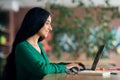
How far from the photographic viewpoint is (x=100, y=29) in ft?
19.2

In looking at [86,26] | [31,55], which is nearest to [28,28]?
Result: [31,55]

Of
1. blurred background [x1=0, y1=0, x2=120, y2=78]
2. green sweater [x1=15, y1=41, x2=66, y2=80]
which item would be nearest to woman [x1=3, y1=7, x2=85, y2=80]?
green sweater [x1=15, y1=41, x2=66, y2=80]

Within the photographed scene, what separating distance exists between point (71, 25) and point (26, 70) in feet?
12.9

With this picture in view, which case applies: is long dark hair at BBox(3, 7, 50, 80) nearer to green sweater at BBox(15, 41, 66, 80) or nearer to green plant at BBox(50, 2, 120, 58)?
green sweater at BBox(15, 41, 66, 80)

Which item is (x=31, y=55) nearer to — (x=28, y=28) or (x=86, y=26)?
(x=28, y=28)

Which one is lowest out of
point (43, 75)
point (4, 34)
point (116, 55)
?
point (116, 55)

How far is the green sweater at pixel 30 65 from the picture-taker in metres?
2.23

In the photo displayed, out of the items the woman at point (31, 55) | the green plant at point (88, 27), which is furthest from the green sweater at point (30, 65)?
the green plant at point (88, 27)

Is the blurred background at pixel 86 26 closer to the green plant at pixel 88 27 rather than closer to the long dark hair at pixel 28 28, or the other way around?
the green plant at pixel 88 27

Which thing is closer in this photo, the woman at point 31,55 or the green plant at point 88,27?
the woman at point 31,55

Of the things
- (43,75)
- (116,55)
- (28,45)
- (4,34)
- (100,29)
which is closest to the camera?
(43,75)

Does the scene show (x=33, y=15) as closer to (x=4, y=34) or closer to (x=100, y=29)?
(x=100, y=29)

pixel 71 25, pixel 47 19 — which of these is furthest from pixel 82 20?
pixel 47 19

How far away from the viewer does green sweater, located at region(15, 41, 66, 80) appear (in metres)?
2.23
